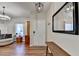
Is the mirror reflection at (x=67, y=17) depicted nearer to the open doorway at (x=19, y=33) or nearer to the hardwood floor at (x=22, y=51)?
the hardwood floor at (x=22, y=51)

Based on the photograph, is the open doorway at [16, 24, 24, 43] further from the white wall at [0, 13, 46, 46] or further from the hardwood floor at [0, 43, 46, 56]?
the hardwood floor at [0, 43, 46, 56]

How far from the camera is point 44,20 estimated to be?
671 centimetres

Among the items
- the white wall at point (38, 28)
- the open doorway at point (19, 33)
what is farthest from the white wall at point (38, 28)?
the open doorway at point (19, 33)

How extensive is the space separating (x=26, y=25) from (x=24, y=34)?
29.2 inches

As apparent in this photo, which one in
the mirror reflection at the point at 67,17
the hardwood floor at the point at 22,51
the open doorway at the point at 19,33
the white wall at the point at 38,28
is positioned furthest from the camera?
the open doorway at the point at 19,33

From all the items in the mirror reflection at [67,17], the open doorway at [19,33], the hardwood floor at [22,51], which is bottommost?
the hardwood floor at [22,51]

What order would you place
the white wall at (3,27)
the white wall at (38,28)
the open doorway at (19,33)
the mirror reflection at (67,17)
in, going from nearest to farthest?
1. the mirror reflection at (67,17)
2. the white wall at (38,28)
3. the white wall at (3,27)
4. the open doorway at (19,33)

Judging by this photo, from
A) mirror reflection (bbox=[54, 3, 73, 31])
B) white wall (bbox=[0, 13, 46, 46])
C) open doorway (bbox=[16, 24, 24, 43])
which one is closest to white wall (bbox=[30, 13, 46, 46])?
white wall (bbox=[0, 13, 46, 46])

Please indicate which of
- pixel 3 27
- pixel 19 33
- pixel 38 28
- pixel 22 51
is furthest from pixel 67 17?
pixel 19 33

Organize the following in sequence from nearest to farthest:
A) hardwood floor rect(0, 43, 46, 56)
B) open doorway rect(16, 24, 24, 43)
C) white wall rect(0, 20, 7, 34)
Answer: hardwood floor rect(0, 43, 46, 56) → white wall rect(0, 20, 7, 34) → open doorway rect(16, 24, 24, 43)

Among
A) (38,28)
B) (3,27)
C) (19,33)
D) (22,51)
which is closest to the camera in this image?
(22,51)

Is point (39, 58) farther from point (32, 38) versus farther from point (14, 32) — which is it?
point (14, 32)

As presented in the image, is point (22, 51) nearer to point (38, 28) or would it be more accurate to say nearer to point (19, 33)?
point (38, 28)

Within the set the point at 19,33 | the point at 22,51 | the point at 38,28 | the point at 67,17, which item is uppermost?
the point at 67,17
